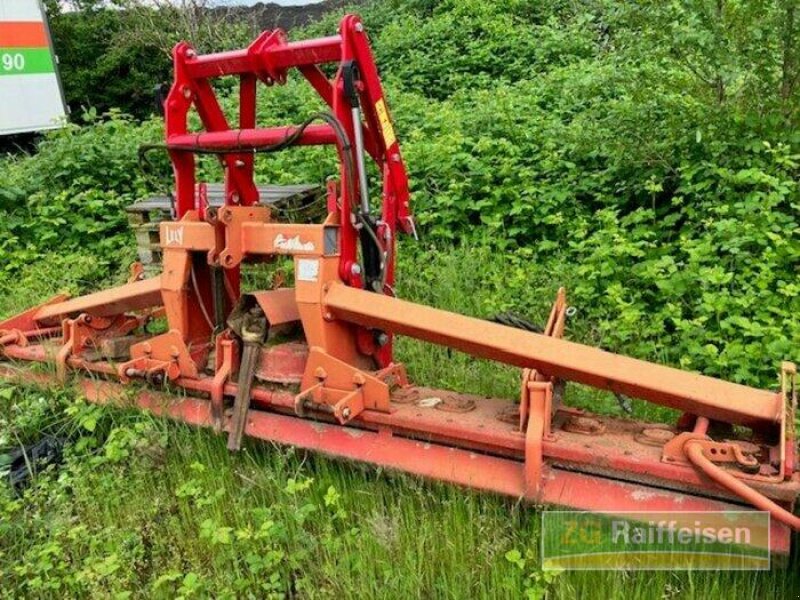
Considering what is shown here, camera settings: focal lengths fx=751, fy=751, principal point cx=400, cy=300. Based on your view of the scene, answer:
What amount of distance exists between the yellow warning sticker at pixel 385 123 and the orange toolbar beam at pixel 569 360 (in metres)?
0.78

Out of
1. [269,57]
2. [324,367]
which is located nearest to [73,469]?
[324,367]

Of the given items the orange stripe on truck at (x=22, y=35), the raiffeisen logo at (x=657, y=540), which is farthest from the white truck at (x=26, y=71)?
the raiffeisen logo at (x=657, y=540)

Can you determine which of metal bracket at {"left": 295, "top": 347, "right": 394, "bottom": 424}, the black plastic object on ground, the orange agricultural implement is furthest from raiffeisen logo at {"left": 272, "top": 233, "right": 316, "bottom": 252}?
the black plastic object on ground

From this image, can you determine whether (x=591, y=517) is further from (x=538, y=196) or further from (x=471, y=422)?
(x=538, y=196)

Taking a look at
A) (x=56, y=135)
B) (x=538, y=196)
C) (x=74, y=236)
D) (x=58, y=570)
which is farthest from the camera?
(x=56, y=135)

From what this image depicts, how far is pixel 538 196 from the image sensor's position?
504 cm

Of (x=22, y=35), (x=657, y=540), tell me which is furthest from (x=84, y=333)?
(x=22, y=35)

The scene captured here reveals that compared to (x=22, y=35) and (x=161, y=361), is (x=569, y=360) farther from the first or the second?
(x=22, y=35)

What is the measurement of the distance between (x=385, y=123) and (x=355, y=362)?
3.57 feet

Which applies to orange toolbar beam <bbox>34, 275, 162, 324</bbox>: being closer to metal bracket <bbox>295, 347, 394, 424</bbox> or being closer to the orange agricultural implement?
the orange agricultural implement

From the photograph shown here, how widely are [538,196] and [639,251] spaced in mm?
1015

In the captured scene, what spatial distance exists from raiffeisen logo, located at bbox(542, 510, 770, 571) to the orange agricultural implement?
Answer: 0.14 feet

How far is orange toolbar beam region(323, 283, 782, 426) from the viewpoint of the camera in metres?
2.49

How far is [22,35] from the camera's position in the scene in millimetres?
10242
